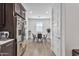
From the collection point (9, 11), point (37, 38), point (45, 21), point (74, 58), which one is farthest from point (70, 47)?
point (45, 21)

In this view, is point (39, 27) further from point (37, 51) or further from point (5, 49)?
point (5, 49)

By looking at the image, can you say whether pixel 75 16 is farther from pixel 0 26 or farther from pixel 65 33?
pixel 0 26

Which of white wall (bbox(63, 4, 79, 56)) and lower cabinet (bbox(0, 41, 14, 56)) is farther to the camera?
white wall (bbox(63, 4, 79, 56))

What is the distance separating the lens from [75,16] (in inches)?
99.0

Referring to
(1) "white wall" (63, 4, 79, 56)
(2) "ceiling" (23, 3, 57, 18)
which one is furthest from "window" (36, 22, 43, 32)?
(1) "white wall" (63, 4, 79, 56)

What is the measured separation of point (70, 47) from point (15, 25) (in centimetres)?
127

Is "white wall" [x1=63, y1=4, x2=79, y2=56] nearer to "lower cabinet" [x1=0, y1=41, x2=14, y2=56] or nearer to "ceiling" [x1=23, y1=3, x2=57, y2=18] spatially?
"ceiling" [x1=23, y1=3, x2=57, y2=18]

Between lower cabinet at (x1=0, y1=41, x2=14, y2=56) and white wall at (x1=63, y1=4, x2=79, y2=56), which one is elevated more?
white wall at (x1=63, y1=4, x2=79, y2=56)

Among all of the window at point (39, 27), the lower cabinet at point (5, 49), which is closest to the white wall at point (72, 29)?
the lower cabinet at point (5, 49)

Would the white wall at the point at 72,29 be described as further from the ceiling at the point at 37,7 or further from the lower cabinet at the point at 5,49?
the lower cabinet at the point at 5,49

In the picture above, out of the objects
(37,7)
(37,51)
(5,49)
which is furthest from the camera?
(37,7)

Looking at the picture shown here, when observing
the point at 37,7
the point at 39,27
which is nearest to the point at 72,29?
the point at 37,7

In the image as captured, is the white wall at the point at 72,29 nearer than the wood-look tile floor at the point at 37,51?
Yes

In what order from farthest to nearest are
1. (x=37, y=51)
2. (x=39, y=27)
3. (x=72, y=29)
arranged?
(x=39, y=27) < (x=37, y=51) < (x=72, y=29)
